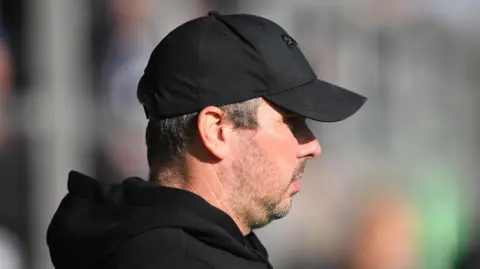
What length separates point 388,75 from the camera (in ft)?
18.3

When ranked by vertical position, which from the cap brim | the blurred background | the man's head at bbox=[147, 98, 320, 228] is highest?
the cap brim

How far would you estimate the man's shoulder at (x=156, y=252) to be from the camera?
6.29 feet

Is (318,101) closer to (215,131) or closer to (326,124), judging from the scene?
(215,131)

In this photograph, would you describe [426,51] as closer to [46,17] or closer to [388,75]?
[388,75]

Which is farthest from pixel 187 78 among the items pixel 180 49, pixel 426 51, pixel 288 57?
pixel 426 51

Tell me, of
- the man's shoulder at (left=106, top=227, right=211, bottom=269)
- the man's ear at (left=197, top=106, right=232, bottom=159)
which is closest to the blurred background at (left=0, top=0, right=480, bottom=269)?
the man's ear at (left=197, top=106, right=232, bottom=159)

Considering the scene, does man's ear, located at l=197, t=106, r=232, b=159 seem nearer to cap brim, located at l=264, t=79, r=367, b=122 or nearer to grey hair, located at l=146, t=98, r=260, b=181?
grey hair, located at l=146, t=98, r=260, b=181

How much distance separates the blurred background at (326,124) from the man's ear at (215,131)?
322cm

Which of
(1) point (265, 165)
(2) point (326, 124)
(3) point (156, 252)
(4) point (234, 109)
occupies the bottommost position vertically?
(2) point (326, 124)

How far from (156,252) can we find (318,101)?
2.08ft

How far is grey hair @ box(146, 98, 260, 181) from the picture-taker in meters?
2.20

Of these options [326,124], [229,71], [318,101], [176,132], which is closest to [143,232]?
[176,132]

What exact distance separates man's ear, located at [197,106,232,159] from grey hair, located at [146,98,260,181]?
0.02m

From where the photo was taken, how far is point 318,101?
226 centimetres
